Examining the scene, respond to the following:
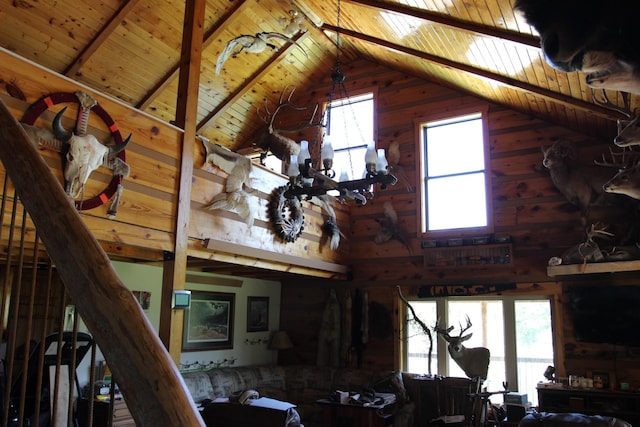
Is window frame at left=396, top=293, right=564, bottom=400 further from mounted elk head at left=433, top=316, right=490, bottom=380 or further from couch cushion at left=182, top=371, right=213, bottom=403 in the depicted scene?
couch cushion at left=182, top=371, right=213, bottom=403

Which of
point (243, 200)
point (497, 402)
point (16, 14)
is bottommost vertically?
point (497, 402)

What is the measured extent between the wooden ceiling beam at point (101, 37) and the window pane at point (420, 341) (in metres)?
5.92

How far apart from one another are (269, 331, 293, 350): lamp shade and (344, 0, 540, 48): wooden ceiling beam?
17.9 feet

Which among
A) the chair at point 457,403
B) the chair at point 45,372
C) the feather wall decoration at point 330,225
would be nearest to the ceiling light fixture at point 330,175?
the chair at point 45,372

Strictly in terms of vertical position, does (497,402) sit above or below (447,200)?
below

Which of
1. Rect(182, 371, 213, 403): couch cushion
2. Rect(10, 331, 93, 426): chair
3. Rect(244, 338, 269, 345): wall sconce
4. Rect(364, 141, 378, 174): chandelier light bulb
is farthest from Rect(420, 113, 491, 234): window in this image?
Rect(10, 331, 93, 426): chair

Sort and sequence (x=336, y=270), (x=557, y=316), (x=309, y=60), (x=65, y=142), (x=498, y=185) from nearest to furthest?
(x=65, y=142) < (x=557, y=316) < (x=498, y=185) < (x=336, y=270) < (x=309, y=60)

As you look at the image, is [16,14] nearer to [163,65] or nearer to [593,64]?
[163,65]

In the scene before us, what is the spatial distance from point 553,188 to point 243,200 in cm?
445

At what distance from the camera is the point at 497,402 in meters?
7.10

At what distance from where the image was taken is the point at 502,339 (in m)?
7.26

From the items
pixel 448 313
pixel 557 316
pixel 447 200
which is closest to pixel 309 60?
pixel 447 200

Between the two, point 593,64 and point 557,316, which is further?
point 557,316

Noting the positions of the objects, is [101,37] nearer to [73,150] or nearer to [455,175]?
[73,150]
